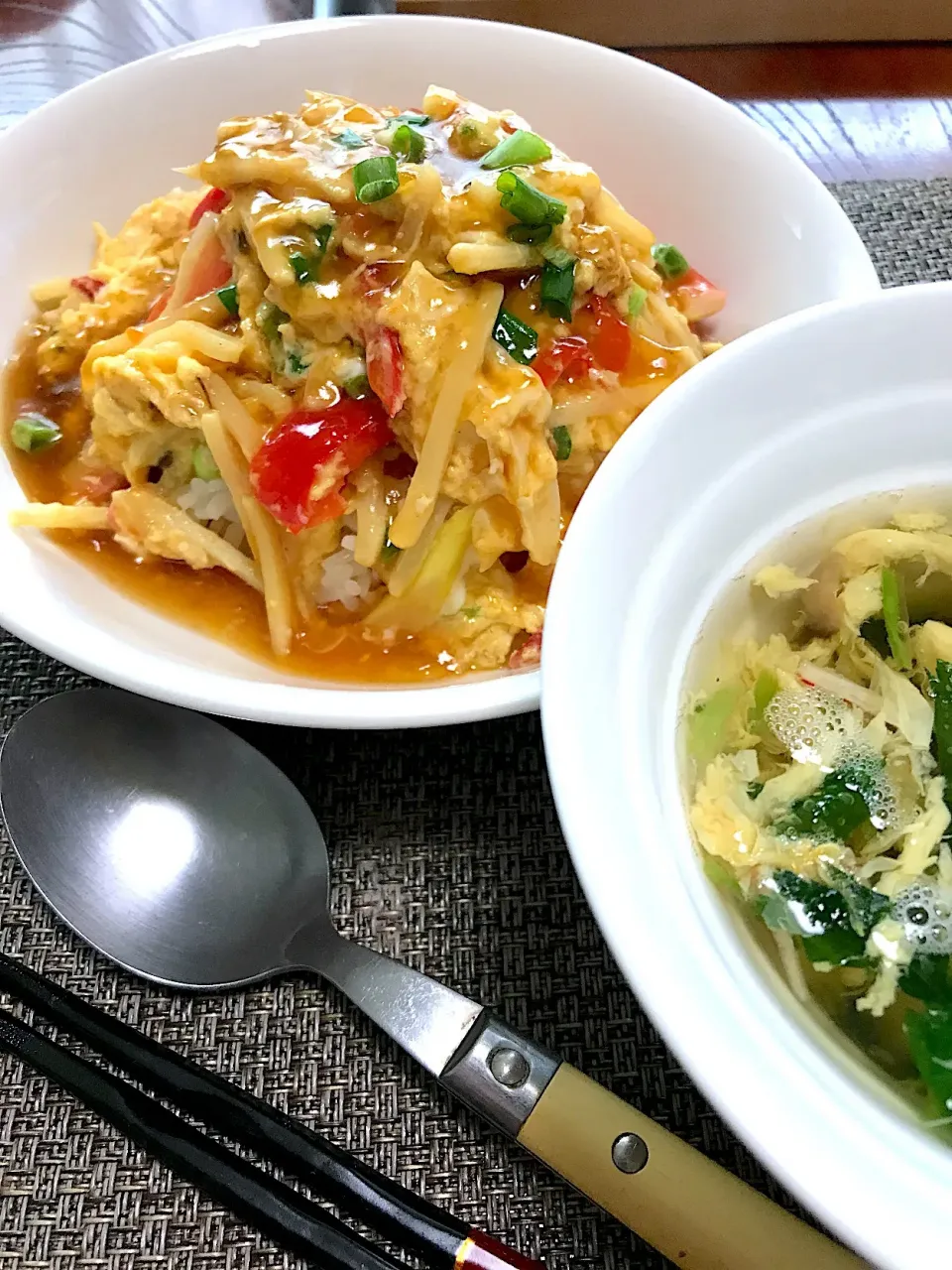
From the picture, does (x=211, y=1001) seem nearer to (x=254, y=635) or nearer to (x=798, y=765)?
(x=254, y=635)

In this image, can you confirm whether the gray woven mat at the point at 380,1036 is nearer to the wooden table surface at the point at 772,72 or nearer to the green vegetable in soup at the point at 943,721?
the green vegetable in soup at the point at 943,721

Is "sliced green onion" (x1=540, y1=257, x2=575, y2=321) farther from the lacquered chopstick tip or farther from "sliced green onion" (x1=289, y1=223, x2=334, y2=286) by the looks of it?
the lacquered chopstick tip

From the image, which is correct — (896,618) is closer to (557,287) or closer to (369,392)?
(557,287)

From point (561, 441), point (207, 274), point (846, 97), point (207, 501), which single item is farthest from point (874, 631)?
point (846, 97)

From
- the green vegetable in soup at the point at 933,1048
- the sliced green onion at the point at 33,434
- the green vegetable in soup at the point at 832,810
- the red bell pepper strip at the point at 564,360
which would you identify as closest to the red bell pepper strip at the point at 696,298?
the red bell pepper strip at the point at 564,360

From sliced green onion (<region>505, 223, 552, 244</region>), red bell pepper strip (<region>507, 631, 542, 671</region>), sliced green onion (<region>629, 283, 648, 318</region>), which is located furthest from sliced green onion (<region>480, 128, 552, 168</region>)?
red bell pepper strip (<region>507, 631, 542, 671</region>)
